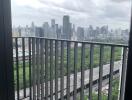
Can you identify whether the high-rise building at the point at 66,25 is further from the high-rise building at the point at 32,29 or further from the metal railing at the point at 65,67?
the high-rise building at the point at 32,29

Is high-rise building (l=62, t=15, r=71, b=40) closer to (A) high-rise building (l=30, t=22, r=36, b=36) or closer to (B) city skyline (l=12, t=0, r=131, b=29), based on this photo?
(B) city skyline (l=12, t=0, r=131, b=29)

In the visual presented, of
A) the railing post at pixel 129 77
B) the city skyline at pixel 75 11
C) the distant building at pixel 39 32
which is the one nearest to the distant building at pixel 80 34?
the city skyline at pixel 75 11

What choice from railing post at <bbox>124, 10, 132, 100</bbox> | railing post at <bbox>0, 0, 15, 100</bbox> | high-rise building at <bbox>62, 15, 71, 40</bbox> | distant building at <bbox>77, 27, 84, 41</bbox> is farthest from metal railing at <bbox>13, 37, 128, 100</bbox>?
railing post at <bbox>124, 10, 132, 100</bbox>

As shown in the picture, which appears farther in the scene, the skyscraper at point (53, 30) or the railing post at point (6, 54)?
the skyscraper at point (53, 30)

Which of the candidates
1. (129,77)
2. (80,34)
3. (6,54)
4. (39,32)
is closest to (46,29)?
(39,32)

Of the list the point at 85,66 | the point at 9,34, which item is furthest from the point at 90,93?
the point at 9,34

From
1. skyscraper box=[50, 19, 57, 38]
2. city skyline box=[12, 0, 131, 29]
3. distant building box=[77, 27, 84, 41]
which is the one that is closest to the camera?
city skyline box=[12, 0, 131, 29]
